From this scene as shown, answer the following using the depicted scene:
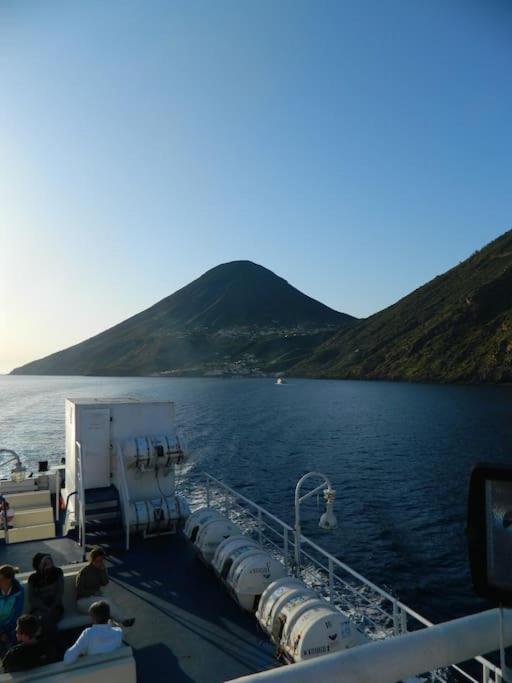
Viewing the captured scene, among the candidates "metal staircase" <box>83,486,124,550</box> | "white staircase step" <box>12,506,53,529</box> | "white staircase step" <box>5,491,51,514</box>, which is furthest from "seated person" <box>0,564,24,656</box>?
"white staircase step" <box>5,491,51,514</box>

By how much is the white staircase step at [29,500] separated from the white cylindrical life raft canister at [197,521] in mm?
7171

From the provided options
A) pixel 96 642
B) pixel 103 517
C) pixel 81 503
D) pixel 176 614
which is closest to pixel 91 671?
pixel 96 642

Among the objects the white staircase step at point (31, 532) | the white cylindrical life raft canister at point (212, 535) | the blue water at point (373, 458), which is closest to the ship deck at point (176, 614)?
the white cylindrical life raft canister at point (212, 535)

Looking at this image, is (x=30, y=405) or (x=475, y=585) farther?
(x=30, y=405)

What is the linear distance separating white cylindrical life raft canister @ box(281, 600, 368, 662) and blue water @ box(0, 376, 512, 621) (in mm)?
12778

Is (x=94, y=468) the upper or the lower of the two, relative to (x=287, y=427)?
upper

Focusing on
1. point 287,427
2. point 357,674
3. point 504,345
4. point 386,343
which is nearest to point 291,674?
point 357,674

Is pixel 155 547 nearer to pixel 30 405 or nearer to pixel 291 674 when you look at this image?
pixel 291 674

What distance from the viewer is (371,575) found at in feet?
70.4

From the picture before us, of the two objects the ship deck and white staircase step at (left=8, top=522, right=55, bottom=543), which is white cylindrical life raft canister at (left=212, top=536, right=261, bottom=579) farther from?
white staircase step at (left=8, top=522, right=55, bottom=543)

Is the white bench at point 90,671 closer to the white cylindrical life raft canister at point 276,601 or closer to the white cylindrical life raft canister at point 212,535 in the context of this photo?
the white cylindrical life raft canister at point 276,601

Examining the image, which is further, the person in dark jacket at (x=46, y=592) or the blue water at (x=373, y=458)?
the blue water at (x=373, y=458)

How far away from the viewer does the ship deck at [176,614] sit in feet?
26.6

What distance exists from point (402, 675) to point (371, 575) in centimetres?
2166
